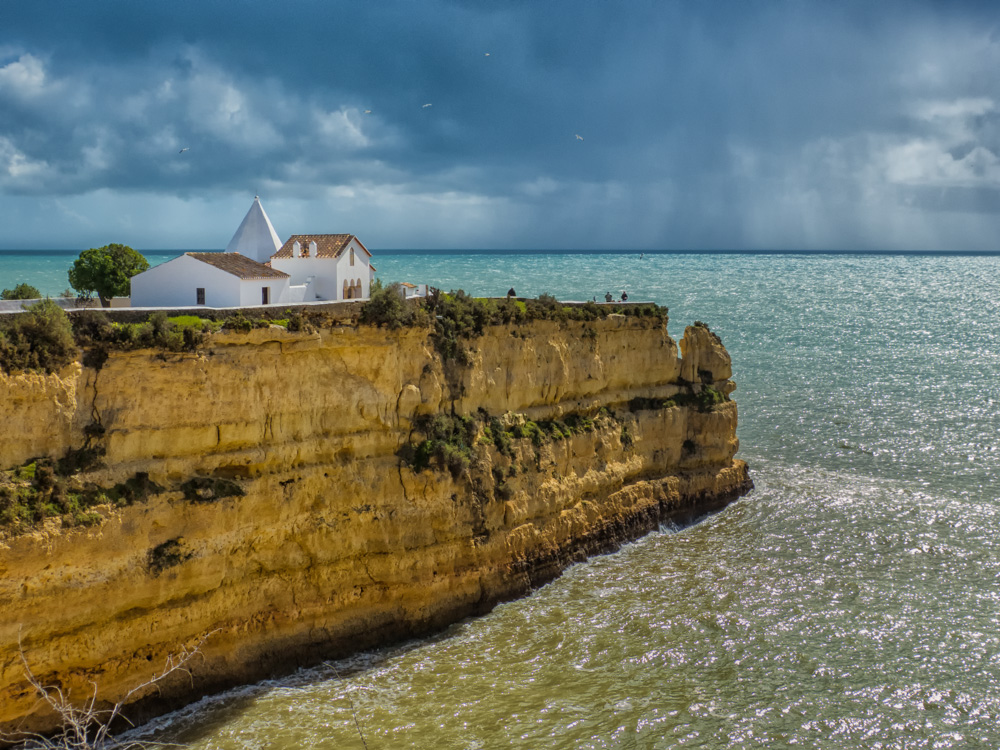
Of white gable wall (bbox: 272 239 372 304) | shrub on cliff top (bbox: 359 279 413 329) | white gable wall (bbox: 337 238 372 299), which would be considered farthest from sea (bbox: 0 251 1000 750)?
white gable wall (bbox: 337 238 372 299)

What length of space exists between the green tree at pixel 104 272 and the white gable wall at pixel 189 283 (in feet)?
17.2

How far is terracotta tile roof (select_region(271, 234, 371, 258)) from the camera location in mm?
30906

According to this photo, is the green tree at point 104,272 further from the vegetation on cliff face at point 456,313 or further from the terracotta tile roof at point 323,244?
the vegetation on cliff face at point 456,313

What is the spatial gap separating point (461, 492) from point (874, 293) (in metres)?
89.6

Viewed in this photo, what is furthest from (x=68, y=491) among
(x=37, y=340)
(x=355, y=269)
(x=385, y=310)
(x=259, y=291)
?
(x=355, y=269)

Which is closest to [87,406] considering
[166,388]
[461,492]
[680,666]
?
[166,388]

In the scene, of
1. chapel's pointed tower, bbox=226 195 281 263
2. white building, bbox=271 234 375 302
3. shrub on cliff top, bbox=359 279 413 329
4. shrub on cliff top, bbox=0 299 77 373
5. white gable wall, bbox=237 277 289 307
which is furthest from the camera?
chapel's pointed tower, bbox=226 195 281 263

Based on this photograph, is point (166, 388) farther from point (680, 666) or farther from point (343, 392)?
point (680, 666)

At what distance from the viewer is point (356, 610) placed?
22.7 metres

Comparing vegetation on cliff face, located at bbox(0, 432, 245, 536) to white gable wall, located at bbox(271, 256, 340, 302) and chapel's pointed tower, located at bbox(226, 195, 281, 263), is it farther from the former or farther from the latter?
chapel's pointed tower, located at bbox(226, 195, 281, 263)

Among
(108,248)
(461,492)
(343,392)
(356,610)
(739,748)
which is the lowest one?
(739,748)

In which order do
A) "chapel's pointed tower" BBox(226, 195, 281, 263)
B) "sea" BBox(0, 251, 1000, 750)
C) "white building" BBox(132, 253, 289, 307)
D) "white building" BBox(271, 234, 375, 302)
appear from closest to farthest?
1. "sea" BBox(0, 251, 1000, 750)
2. "white building" BBox(132, 253, 289, 307)
3. "white building" BBox(271, 234, 375, 302)
4. "chapel's pointed tower" BBox(226, 195, 281, 263)

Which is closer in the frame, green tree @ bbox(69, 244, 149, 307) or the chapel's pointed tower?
green tree @ bbox(69, 244, 149, 307)

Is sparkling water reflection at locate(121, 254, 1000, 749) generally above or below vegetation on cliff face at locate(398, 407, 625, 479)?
below
